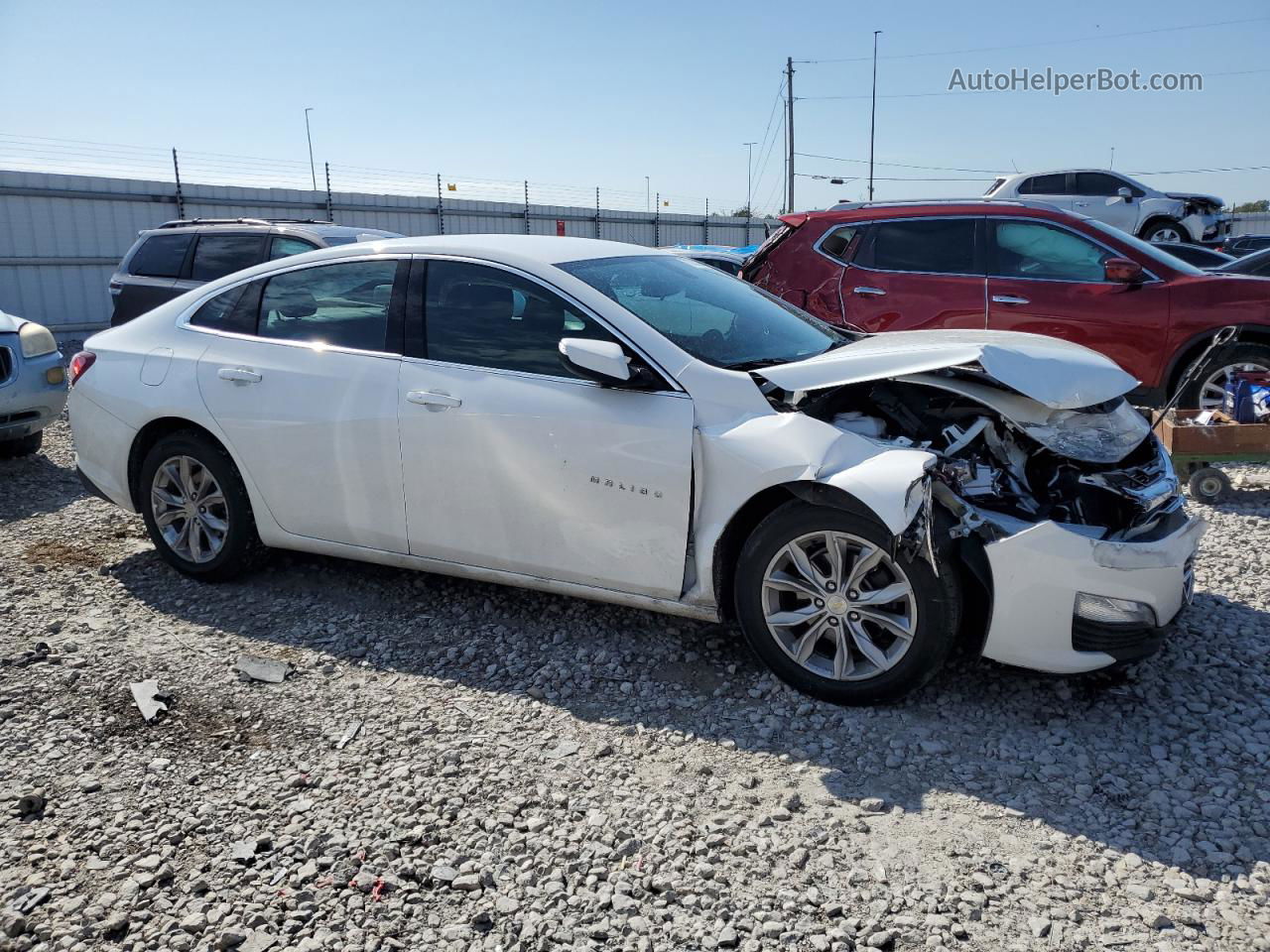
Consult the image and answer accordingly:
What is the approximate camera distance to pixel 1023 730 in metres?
3.54

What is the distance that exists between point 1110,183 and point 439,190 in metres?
14.0

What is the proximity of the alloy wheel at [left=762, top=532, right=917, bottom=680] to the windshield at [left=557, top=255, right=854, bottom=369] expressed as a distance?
0.84m

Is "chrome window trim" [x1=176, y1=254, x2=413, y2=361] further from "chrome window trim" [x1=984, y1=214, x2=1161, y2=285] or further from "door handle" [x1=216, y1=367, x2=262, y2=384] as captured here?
"chrome window trim" [x1=984, y1=214, x2=1161, y2=285]

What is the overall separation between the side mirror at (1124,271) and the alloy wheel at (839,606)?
464 cm

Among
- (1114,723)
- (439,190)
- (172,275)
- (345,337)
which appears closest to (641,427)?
(345,337)

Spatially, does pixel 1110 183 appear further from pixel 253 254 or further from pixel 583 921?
pixel 583 921

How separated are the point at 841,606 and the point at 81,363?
4139mm

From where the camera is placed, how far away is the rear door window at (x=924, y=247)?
7570 millimetres

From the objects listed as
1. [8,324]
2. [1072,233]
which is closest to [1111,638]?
[1072,233]

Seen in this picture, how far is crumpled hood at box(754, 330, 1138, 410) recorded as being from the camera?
3.73 metres

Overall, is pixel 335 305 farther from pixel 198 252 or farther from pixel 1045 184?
pixel 1045 184

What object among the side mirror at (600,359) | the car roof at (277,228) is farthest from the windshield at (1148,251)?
the car roof at (277,228)

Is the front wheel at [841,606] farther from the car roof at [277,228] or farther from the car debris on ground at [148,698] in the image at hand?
the car roof at [277,228]

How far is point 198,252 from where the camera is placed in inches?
418
